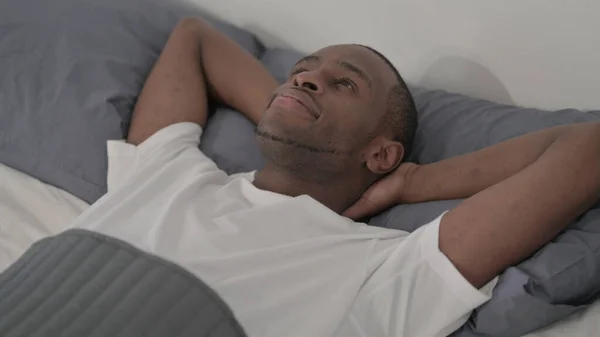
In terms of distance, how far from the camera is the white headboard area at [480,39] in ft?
4.28

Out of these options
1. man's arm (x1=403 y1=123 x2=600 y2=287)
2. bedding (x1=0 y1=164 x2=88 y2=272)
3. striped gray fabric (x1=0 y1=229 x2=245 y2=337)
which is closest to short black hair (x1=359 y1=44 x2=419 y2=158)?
man's arm (x1=403 y1=123 x2=600 y2=287)

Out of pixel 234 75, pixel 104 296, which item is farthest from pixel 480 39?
pixel 104 296

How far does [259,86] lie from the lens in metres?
1.42

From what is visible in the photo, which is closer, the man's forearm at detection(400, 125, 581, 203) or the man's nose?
the man's forearm at detection(400, 125, 581, 203)

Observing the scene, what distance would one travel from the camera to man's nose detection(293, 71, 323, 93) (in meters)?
1.21

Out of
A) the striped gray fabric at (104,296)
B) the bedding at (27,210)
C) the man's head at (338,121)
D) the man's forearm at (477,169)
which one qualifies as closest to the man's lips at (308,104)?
the man's head at (338,121)

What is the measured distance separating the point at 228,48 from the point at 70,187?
462mm

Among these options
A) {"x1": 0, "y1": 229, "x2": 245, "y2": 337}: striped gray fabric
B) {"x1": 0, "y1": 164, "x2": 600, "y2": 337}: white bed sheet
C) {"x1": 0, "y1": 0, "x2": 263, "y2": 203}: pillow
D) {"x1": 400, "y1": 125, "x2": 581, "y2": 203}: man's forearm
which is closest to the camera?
{"x1": 0, "y1": 229, "x2": 245, "y2": 337}: striped gray fabric

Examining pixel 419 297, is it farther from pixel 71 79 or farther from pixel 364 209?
pixel 71 79

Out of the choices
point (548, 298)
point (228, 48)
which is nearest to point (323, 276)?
point (548, 298)

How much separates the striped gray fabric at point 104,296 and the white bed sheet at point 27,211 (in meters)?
0.18

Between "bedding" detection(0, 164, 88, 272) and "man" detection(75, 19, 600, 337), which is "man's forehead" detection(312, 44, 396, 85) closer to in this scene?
"man" detection(75, 19, 600, 337)

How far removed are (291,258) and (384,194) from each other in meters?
0.26

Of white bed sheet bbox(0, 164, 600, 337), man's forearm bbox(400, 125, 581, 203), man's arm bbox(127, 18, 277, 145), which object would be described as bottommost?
white bed sheet bbox(0, 164, 600, 337)
